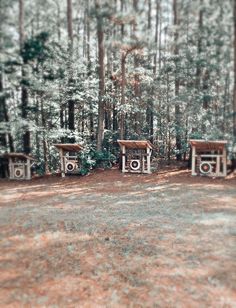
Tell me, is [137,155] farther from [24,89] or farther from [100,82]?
[24,89]

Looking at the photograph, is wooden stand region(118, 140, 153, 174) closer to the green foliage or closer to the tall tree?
the tall tree

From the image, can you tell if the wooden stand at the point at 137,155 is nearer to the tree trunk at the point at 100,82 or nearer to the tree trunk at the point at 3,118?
the tree trunk at the point at 100,82

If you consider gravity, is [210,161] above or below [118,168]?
above

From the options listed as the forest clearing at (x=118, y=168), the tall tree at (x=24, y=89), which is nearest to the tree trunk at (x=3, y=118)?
the forest clearing at (x=118, y=168)

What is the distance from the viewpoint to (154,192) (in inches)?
490

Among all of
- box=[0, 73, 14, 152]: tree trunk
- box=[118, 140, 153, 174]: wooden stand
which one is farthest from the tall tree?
box=[118, 140, 153, 174]: wooden stand

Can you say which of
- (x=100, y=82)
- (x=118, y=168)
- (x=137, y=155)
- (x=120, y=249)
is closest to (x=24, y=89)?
(x=100, y=82)

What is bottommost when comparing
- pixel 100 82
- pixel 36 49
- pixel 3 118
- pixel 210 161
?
pixel 210 161

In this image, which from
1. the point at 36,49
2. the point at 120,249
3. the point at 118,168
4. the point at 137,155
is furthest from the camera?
the point at 118,168

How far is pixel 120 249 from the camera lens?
22.3ft

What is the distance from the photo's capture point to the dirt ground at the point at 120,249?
5.05m

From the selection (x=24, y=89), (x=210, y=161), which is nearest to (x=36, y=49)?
(x=24, y=89)

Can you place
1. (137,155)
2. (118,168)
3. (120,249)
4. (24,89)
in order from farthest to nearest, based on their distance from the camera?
(118,168) < (24,89) < (137,155) < (120,249)

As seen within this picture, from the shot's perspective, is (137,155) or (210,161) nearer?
(210,161)
